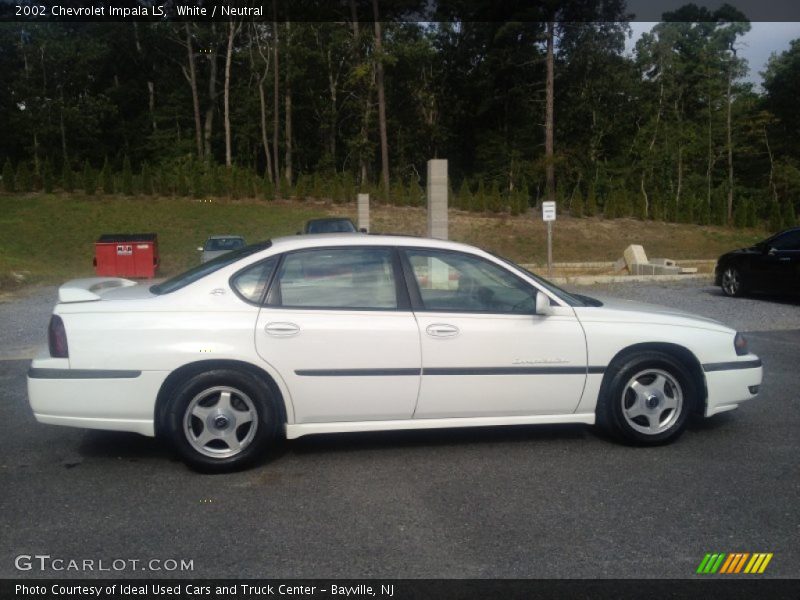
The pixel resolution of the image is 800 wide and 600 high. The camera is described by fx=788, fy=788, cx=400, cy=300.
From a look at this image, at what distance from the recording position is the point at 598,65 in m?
51.9

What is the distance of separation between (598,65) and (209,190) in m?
27.7

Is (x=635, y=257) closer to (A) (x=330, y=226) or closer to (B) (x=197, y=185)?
(A) (x=330, y=226)

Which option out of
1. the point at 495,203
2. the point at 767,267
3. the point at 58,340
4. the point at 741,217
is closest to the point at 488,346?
the point at 58,340

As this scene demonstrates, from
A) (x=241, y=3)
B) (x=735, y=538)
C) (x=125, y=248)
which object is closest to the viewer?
(x=735, y=538)

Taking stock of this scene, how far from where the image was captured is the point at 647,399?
557cm

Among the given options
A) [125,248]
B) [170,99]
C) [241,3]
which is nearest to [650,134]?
[241,3]

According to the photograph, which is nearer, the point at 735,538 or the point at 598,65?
the point at 735,538

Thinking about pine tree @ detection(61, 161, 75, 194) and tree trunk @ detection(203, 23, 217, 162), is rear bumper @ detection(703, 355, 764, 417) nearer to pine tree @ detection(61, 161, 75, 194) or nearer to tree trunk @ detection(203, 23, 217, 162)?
pine tree @ detection(61, 161, 75, 194)

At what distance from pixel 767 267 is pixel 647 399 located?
11.3m

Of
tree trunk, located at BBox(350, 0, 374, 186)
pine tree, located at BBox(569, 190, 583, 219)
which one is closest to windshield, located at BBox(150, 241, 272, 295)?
pine tree, located at BBox(569, 190, 583, 219)

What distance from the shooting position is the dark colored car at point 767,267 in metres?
15.0

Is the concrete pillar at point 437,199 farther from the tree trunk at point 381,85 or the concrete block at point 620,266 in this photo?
the tree trunk at point 381,85

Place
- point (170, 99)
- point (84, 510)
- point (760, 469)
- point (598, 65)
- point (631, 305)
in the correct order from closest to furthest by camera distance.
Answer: point (84, 510) → point (760, 469) → point (631, 305) → point (598, 65) → point (170, 99)

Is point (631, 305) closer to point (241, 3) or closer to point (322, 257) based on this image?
point (322, 257)
